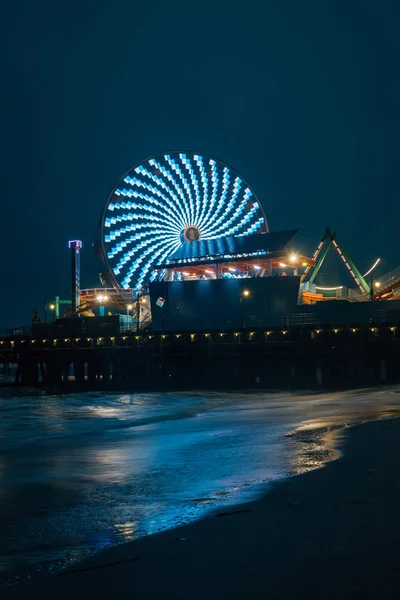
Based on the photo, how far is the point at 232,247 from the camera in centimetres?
6681

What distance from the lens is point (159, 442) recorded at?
15.6 meters

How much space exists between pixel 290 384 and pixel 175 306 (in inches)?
834

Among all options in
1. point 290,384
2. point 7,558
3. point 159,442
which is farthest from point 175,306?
point 7,558

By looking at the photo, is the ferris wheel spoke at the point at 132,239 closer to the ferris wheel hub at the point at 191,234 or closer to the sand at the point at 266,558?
the ferris wheel hub at the point at 191,234

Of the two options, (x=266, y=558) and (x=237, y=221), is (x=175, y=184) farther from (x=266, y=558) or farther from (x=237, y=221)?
(x=266, y=558)

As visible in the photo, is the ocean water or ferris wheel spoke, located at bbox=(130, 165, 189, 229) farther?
ferris wheel spoke, located at bbox=(130, 165, 189, 229)

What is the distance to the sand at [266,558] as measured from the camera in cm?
477

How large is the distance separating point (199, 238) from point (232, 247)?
14.8ft

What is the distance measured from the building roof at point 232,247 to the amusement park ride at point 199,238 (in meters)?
0.09

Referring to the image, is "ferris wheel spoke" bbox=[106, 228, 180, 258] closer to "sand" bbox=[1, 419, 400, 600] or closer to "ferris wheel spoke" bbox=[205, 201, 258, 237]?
"ferris wheel spoke" bbox=[205, 201, 258, 237]

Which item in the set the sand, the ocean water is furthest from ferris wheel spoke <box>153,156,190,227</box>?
the sand

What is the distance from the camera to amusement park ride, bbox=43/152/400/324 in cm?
6375

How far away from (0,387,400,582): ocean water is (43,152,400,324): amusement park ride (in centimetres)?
4182

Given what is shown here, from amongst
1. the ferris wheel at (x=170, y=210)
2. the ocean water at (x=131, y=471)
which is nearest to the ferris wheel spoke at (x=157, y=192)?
the ferris wheel at (x=170, y=210)
